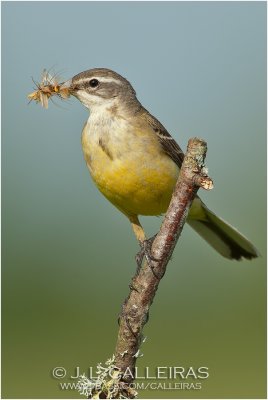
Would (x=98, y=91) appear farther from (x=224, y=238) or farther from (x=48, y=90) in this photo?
(x=224, y=238)

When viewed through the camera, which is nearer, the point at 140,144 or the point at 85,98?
the point at 140,144

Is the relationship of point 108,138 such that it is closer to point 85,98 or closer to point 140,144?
point 140,144

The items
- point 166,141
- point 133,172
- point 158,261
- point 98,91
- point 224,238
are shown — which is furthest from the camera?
point 224,238

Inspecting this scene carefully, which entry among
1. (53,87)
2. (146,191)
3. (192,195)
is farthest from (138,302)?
(53,87)

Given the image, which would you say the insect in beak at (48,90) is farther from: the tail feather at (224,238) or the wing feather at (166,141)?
the tail feather at (224,238)

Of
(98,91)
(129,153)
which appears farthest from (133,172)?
(98,91)

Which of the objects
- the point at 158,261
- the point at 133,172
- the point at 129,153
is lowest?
the point at 158,261

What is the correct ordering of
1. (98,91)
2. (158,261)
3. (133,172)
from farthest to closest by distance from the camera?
(98,91) < (133,172) < (158,261)
